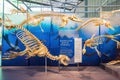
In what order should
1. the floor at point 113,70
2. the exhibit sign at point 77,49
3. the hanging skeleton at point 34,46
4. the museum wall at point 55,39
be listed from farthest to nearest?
the museum wall at point 55,39, the exhibit sign at point 77,49, the hanging skeleton at point 34,46, the floor at point 113,70

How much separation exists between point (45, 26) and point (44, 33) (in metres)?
0.32

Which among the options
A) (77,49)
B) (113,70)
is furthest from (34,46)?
(113,70)

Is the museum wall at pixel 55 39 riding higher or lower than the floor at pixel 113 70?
higher

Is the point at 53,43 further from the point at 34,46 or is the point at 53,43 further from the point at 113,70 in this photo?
A: the point at 113,70

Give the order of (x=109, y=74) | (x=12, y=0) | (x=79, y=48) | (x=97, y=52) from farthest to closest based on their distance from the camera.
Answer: (x=12, y=0) → (x=97, y=52) → (x=79, y=48) → (x=109, y=74)

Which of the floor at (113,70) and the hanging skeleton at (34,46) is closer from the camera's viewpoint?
the floor at (113,70)

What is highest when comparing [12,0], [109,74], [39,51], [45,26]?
[12,0]

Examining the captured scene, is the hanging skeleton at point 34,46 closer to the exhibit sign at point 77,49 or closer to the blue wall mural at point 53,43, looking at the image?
the exhibit sign at point 77,49

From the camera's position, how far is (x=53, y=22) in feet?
40.4

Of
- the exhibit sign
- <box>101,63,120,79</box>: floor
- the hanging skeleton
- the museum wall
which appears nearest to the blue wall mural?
the museum wall

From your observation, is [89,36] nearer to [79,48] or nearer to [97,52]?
[97,52]

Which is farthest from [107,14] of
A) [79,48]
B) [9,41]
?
[9,41]

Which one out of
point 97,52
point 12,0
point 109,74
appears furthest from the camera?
point 12,0

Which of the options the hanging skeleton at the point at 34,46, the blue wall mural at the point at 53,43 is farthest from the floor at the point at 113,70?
the hanging skeleton at the point at 34,46
